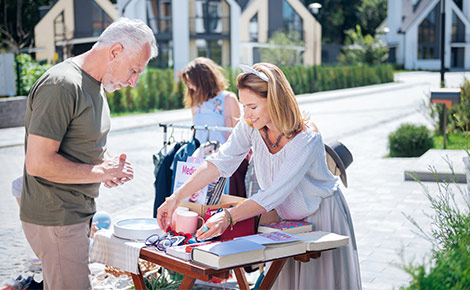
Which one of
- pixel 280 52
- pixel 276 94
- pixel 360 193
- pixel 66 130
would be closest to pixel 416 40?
pixel 280 52

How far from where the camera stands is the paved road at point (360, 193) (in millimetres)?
5592

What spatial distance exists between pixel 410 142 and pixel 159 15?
3213cm

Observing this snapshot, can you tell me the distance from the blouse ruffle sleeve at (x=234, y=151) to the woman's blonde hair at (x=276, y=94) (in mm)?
297

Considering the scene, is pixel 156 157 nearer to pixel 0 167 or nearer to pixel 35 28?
pixel 0 167

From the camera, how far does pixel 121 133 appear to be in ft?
55.4

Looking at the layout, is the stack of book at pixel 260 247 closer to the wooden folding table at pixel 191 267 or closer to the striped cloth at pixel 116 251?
the wooden folding table at pixel 191 267

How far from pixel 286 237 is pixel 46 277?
1.22 metres

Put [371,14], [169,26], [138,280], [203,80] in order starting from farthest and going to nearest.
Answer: [371,14], [169,26], [203,80], [138,280]

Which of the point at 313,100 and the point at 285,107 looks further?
the point at 313,100

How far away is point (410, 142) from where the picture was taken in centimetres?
1201

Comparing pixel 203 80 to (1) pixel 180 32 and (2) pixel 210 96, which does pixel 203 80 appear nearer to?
(2) pixel 210 96

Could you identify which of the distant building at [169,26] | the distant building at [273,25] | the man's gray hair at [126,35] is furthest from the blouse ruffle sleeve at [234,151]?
the distant building at [273,25]

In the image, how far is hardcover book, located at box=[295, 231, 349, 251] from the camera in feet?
9.97

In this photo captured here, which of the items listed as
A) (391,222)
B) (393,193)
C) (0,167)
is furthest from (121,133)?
Result: (391,222)
